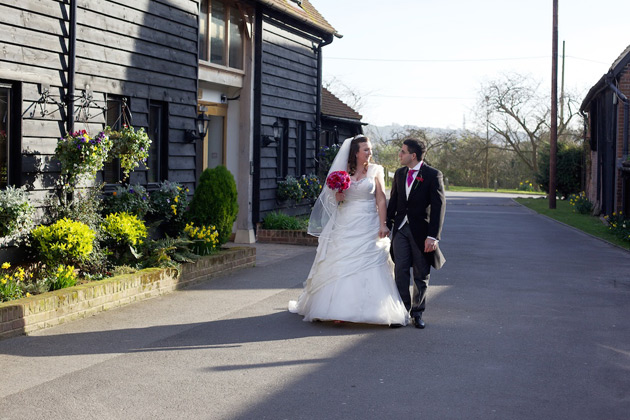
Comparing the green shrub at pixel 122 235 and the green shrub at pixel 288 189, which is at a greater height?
the green shrub at pixel 288 189

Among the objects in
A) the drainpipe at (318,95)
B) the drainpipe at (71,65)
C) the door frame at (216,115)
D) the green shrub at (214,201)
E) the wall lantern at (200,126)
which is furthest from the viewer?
the drainpipe at (318,95)

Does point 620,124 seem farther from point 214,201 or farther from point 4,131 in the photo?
point 4,131

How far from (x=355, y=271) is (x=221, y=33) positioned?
8521mm

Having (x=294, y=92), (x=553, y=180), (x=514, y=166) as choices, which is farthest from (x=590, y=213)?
(x=514, y=166)

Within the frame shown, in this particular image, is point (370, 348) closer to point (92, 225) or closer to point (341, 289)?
point (341, 289)

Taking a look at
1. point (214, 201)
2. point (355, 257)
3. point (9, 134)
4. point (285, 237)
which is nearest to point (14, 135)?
point (9, 134)

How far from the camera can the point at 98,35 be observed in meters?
11.0

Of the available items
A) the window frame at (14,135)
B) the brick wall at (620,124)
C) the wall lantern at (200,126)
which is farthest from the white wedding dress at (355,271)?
the brick wall at (620,124)

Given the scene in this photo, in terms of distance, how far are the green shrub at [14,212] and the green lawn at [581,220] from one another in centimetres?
1239

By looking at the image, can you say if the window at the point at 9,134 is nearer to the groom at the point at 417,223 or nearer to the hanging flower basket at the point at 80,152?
the hanging flower basket at the point at 80,152

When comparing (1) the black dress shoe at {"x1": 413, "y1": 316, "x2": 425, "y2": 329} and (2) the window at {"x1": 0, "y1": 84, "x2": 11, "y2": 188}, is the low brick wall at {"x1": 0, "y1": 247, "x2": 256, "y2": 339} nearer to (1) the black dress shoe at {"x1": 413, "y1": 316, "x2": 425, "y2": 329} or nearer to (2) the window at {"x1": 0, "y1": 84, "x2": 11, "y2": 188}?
(2) the window at {"x1": 0, "y1": 84, "x2": 11, "y2": 188}

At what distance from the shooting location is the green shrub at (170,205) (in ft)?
39.8

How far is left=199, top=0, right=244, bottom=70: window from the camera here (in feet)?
48.8

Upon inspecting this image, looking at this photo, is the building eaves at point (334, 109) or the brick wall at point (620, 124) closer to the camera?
the building eaves at point (334, 109)
